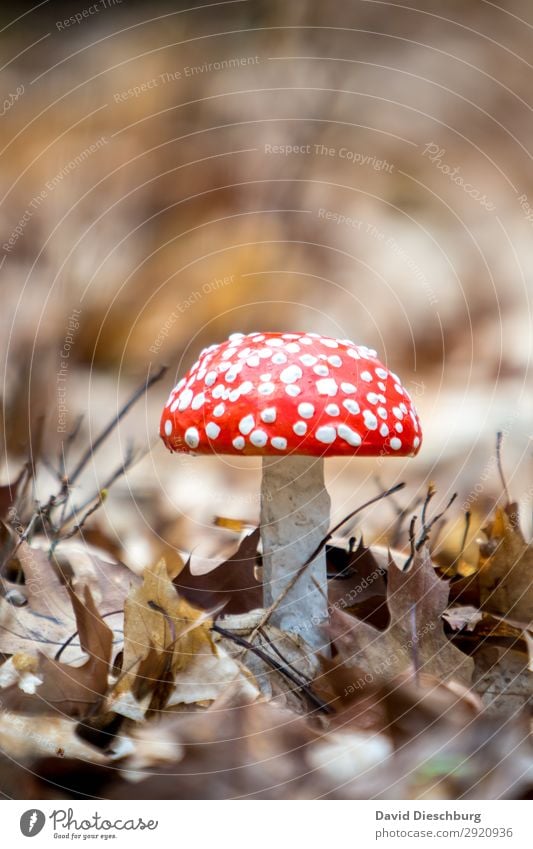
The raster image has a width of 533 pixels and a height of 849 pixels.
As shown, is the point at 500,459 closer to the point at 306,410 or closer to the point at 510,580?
the point at 510,580

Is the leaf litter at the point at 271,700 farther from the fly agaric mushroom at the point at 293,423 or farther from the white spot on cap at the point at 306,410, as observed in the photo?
the white spot on cap at the point at 306,410

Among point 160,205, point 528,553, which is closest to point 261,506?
point 528,553

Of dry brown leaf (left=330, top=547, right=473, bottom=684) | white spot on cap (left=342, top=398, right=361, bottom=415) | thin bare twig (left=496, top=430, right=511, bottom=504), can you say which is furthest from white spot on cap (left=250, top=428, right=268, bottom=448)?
thin bare twig (left=496, top=430, right=511, bottom=504)

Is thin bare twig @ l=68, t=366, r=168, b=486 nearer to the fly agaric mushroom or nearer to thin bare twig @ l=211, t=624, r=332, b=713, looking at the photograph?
the fly agaric mushroom

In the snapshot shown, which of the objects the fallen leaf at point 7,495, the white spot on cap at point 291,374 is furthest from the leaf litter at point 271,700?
the white spot on cap at point 291,374

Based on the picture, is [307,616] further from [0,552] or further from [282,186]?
[282,186]

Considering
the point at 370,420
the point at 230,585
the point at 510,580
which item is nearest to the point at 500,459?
the point at 510,580
